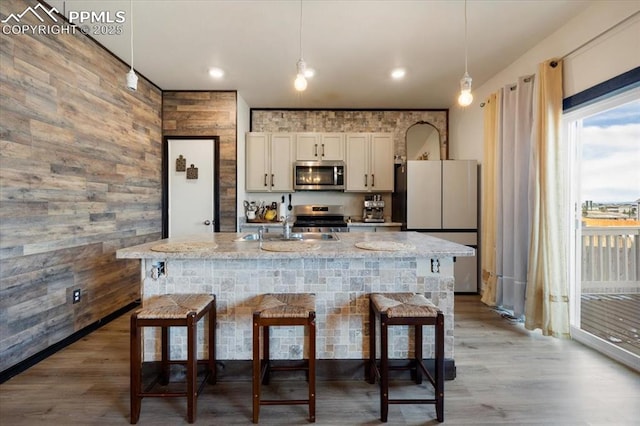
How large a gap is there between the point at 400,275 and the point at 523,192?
1.80 m

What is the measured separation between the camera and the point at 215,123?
4.05 meters

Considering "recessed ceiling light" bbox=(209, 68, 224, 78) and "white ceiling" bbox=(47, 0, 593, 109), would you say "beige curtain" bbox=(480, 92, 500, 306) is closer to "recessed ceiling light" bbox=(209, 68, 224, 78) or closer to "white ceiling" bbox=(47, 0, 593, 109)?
"white ceiling" bbox=(47, 0, 593, 109)

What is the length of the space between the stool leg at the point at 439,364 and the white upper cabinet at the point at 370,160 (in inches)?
123

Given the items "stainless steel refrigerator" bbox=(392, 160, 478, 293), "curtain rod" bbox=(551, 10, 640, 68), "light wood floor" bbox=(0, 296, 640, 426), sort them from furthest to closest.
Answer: "stainless steel refrigerator" bbox=(392, 160, 478, 293)
"curtain rod" bbox=(551, 10, 640, 68)
"light wood floor" bbox=(0, 296, 640, 426)

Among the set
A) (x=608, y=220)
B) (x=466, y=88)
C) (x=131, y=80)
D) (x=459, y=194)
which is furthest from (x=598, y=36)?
(x=131, y=80)

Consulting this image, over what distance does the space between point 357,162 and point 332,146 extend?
442 mm

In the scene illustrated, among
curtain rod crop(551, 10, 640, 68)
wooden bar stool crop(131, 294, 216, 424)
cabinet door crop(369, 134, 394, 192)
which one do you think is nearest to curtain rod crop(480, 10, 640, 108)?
curtain rod crop(551, 10, 640, 68)

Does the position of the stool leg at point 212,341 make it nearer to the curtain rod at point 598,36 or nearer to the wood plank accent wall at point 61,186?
the wood plank accent wall at point 61,186

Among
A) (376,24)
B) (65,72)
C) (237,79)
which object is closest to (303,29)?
(376,24)

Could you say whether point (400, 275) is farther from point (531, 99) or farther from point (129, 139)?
point (129, 139)

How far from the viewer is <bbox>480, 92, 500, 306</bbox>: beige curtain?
11.3 ft

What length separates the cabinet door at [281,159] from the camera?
454cm

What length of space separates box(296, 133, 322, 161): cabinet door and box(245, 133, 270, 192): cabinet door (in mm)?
470

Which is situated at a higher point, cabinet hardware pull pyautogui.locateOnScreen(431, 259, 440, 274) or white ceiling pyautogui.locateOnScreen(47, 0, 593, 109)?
white ceiling pyautogui.locateOnScreen(47, 0, 593, 109)
